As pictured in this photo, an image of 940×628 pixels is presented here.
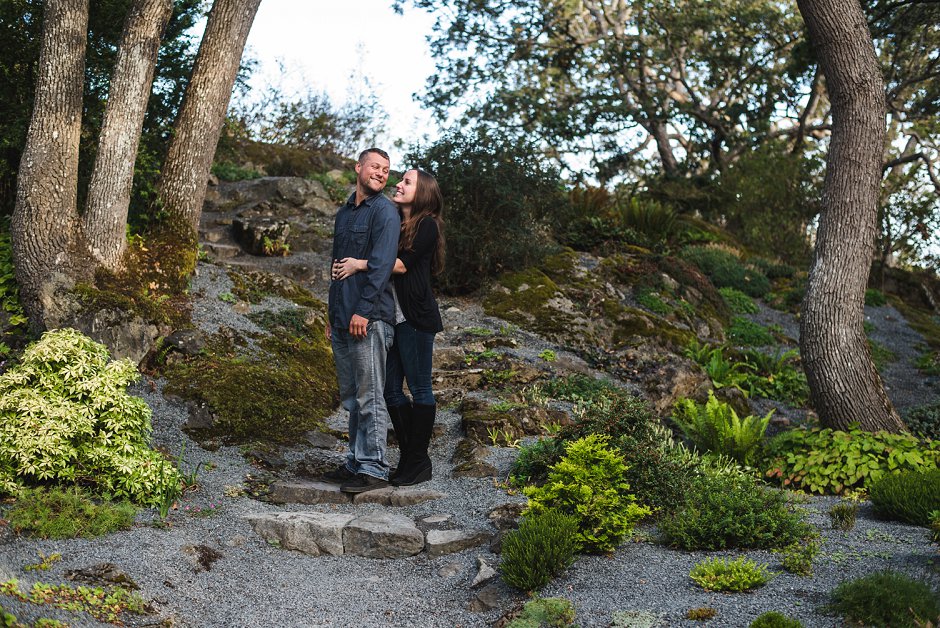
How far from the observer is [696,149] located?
19859 millimetres

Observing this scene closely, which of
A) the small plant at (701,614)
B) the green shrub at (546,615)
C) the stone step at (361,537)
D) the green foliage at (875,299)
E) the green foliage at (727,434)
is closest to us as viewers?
the small plant at (701,614)

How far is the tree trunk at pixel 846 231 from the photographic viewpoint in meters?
7.21

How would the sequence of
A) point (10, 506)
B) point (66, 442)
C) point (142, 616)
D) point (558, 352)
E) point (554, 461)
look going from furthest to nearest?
point (558, 352) → point (554, 461) → point (66, 442) → point (10, 506) → point (142, 616)

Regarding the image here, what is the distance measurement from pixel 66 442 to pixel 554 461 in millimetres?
3233

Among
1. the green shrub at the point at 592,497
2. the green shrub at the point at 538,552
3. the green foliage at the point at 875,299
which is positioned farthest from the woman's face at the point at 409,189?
the green foliage at the point at 875,299

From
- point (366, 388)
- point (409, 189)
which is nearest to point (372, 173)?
point (409, 189)

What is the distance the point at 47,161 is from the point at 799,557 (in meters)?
6.95

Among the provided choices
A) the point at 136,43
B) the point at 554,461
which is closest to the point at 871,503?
the point at 554,461

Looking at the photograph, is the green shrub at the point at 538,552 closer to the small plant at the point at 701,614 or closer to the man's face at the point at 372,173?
the small plant at the point at 701,614

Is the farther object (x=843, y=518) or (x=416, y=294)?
(x=416, y=294)

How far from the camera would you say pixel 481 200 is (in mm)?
10938

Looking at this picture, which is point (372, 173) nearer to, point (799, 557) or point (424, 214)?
point (424, 214)

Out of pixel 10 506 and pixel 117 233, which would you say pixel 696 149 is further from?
pixel 10 506

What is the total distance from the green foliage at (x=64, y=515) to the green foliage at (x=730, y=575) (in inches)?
129
